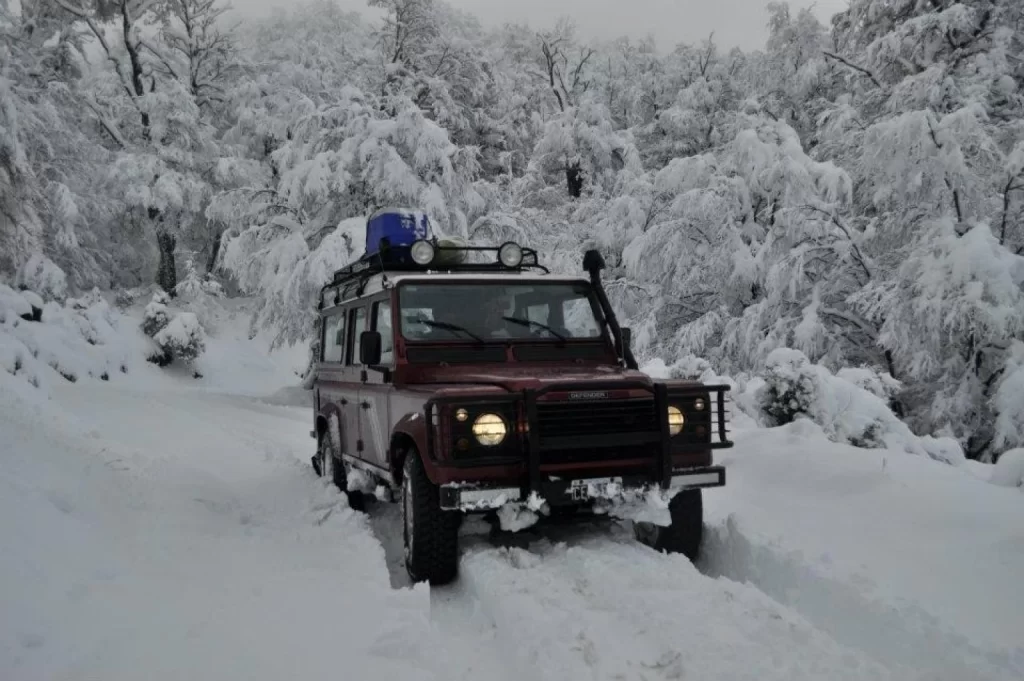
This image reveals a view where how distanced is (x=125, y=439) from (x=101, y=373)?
36.4 ft

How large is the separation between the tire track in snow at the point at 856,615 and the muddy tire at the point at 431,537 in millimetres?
1838

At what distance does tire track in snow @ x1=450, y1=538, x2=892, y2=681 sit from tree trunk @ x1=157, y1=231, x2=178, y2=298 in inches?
1111

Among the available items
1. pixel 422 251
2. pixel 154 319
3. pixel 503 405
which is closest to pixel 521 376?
pixel 503 405

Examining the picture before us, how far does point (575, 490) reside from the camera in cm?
470

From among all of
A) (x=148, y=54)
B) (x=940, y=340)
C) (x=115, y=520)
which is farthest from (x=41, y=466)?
(x=148, y=54)

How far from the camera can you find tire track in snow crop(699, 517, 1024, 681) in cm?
348

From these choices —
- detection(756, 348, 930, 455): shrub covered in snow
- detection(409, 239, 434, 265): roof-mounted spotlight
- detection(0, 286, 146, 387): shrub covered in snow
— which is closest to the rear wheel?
detection(409, 239, 434, 265): roof-mounted spotlight

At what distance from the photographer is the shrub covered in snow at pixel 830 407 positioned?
8.16m

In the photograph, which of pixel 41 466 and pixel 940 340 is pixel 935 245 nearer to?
pixel 940 340

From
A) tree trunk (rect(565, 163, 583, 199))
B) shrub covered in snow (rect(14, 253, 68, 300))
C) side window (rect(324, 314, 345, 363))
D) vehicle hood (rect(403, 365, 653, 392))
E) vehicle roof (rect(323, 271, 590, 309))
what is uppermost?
tree trunk (rect(565, 163, 583, 199))

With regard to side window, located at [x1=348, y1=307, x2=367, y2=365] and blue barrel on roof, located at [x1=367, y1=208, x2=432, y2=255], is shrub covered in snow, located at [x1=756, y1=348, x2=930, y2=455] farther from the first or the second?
side window, located at [x1=348, y1=307, x2=367, y2=365]

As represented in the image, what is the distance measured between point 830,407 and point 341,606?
20.4 ft

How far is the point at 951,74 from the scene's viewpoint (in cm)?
1388

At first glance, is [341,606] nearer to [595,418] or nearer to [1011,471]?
[595,418]
